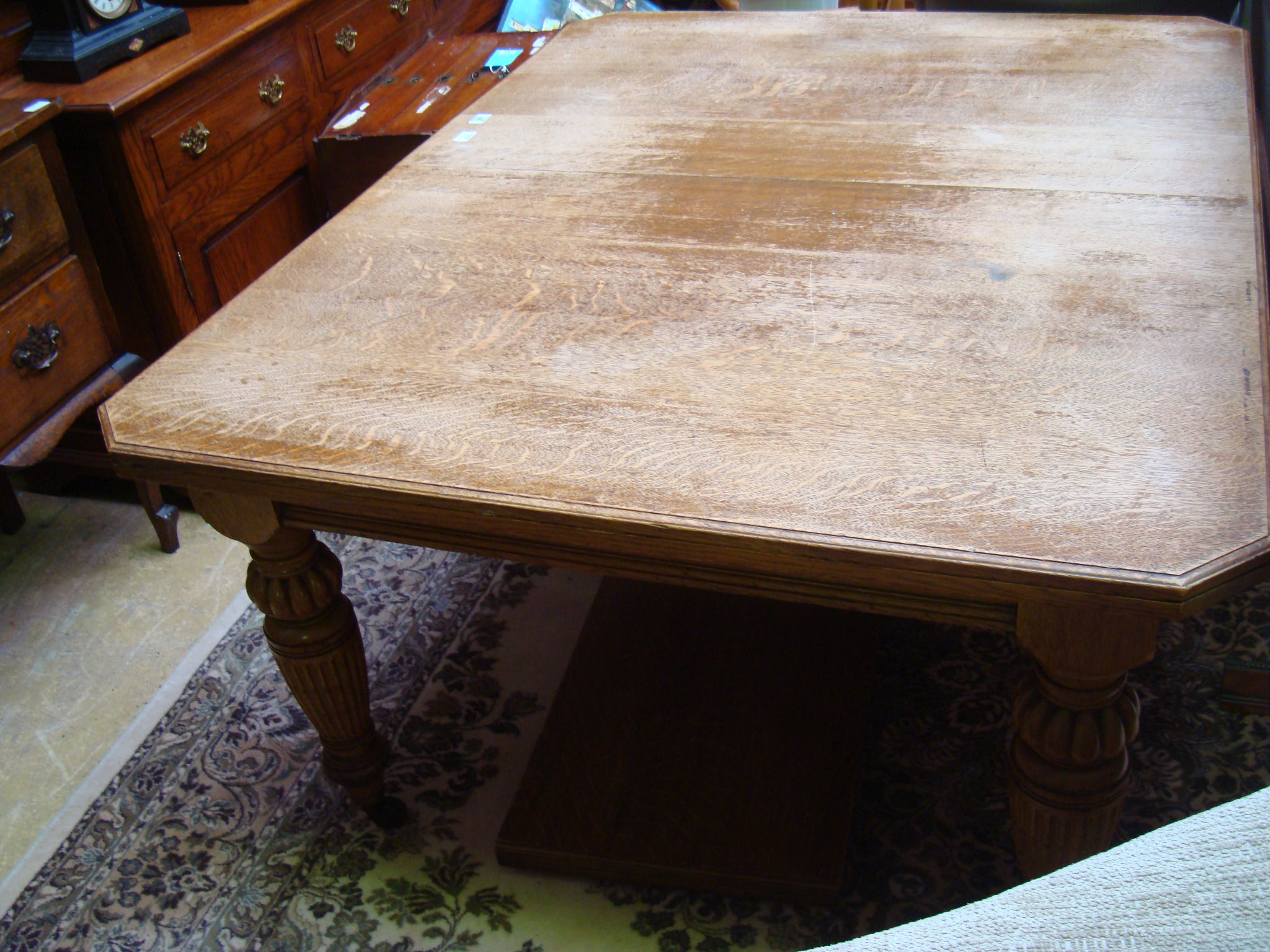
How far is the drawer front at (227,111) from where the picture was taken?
180 centimetres

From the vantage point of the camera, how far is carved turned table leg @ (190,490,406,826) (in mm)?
1068

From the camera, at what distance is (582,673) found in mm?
1468

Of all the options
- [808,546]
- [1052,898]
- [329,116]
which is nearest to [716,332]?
[808,546]

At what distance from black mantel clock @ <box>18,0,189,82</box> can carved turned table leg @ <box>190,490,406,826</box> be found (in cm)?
105

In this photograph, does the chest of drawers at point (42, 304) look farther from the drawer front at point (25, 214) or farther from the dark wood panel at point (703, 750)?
the dark wood panel at point (703, 750)

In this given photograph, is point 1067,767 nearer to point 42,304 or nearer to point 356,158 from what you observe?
point 42,304

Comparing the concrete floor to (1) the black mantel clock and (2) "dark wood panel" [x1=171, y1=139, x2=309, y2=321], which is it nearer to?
(2) "dark wood panel" [x1=171, y1=139, x2=309, y2=321]

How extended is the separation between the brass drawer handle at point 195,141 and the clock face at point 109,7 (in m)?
0.21

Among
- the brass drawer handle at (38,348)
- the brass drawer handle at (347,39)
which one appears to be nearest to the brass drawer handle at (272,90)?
the brass drawer handle at (347,39)

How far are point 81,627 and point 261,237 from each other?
2.67 ft

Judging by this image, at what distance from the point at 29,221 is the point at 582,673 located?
1.01 metres

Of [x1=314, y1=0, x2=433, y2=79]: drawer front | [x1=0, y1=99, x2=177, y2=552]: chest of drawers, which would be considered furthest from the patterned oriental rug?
[x1=314, y1=0, x2=433, y2=79]: drawer front

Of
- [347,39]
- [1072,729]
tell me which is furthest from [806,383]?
[347,39]

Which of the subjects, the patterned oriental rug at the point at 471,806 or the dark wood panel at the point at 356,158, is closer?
the patterned oriental rug at the point at 471,806
